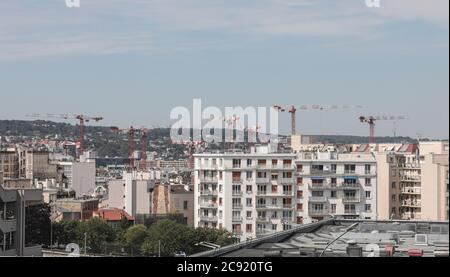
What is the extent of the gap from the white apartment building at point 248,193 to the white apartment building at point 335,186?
0.50 ft

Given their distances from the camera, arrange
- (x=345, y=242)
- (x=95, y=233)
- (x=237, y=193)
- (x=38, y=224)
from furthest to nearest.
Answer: (x=237, y=193), (x=95, y=233), (x=38, y=224), (x=345, y=242)

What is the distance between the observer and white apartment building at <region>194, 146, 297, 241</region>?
10766 millimetres

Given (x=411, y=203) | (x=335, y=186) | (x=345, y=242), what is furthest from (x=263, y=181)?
(x=345, y=242)

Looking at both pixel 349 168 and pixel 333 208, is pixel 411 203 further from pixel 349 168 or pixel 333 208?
pixel 333 208

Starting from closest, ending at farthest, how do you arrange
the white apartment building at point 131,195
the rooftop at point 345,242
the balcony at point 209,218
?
the rooftop at point 345,242, the balcony at point 209,218, the white apartment building at point 131,195

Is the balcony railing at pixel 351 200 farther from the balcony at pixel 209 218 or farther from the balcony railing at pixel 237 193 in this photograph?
the balcony at pixel 209 218

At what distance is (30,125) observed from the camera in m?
15.0

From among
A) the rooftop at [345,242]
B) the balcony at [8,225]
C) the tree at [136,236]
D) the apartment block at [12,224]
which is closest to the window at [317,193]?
the tree at [136,236]

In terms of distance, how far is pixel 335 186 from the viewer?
10805 millimetres

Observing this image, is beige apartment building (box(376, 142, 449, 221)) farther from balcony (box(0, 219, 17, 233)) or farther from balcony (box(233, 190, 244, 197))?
balcony (box(0, 219, 17, 233))

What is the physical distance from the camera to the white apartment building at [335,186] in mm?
10750

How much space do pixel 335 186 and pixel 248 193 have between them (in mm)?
1107
